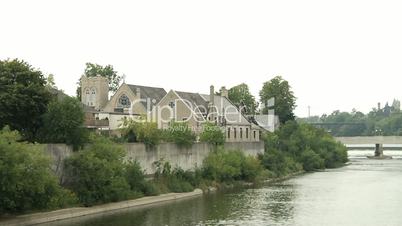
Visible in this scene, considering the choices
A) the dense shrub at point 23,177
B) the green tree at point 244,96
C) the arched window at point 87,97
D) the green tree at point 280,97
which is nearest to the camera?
the dense shrub at point 23,177

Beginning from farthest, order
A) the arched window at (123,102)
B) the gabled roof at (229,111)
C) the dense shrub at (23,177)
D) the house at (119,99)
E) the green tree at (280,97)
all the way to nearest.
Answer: the green tree at (280,97)
the arched window at (123,102)
the house at (119,99)
the gabled roof at (229,111)
the dense shrub at (23,177)

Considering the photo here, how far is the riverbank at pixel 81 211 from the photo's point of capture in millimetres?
29906

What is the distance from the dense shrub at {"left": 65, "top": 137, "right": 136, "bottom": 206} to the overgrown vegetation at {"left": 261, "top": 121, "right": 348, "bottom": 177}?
31133 mm

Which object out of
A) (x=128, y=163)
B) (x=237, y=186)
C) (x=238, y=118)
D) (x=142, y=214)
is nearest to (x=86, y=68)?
(x=238, y=118)

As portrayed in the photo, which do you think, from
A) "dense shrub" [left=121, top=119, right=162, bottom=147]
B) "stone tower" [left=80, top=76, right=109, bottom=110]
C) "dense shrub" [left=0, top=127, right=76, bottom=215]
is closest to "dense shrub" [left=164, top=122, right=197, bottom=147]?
"dense shrub" [left=121, top=119, right=162, bottom=147]

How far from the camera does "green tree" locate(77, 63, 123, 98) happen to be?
87312 millimetres

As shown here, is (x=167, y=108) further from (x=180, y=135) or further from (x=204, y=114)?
(x=180, y=135)

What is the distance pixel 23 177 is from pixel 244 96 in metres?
70.6

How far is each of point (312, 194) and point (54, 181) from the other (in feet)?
78.2

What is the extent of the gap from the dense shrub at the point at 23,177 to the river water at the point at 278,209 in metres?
1.92

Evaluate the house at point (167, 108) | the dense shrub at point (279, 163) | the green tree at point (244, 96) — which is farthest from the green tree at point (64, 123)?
the green tree at point (244, 96)

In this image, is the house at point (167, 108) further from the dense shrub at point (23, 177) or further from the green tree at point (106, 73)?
the dense shrub at point (23, 177)

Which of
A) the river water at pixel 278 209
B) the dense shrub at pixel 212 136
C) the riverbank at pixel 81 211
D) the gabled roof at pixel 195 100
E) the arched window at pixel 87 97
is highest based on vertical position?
the arched window at pixel 87 97

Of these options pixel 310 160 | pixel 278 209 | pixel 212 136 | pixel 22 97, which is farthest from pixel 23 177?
pixel 310 160
